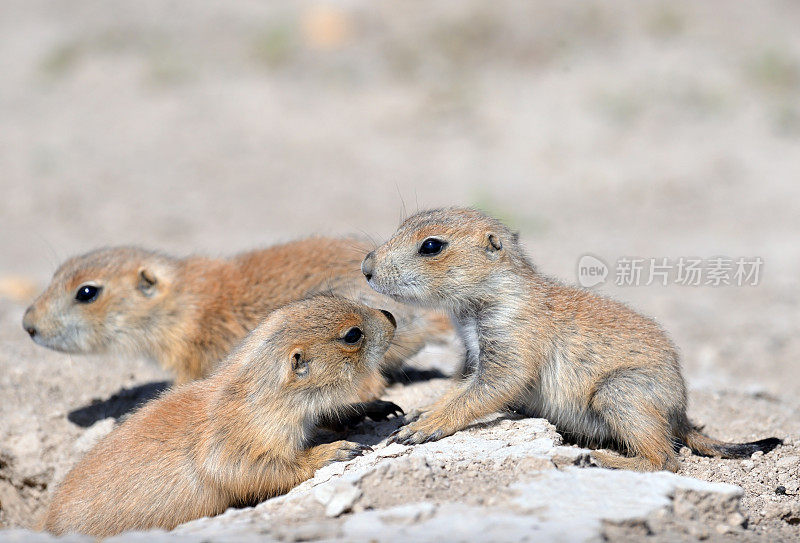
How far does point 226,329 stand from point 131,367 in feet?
5.94

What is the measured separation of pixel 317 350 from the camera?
4.50m

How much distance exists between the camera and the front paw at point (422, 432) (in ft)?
14.9

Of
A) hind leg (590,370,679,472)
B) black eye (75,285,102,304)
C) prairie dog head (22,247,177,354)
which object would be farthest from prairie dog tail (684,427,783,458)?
black eye (75,285,102,304)

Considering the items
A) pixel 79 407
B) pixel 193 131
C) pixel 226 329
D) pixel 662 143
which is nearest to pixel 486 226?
pixel 226 329

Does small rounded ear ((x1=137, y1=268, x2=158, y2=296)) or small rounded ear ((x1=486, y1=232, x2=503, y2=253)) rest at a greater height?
small rounded ear ((x1=486, y1=232, x2=503, y2=253))

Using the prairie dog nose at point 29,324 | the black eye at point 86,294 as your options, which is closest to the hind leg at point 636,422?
the black eye at point 86,294

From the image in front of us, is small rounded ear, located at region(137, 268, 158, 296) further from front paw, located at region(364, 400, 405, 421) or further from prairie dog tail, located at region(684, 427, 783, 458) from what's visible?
prairie dog tail, located at region(684, 427, 783, 458)

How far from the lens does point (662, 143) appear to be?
1420 centimetres

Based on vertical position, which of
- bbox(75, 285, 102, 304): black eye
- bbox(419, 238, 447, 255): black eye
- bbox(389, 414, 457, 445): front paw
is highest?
bbox(419, 238, 447, 255): black eye

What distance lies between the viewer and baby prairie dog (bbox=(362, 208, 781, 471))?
15.1 ft

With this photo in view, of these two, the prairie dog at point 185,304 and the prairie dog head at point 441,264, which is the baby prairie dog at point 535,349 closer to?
the prairie dog head at point 441,264

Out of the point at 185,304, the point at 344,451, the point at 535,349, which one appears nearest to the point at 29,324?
the point at 185,304

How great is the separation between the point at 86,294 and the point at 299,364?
225 centimetres

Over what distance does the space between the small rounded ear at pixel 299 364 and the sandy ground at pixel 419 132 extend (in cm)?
534
